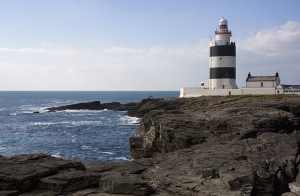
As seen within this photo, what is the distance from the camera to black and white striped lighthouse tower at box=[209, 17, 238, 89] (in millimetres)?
56188

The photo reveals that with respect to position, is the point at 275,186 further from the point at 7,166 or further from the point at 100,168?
the point at 7,166

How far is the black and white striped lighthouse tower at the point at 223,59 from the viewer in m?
56.2

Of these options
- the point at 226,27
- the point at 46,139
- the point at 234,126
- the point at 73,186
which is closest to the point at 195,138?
the point at 234,126

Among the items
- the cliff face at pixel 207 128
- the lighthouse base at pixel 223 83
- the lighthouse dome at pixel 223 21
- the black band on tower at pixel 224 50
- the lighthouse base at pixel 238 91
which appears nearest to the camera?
the cliff face at pixel 207 128

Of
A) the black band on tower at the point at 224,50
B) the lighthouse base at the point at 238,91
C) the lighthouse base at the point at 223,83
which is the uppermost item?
the black band on tower at the point at 224,50

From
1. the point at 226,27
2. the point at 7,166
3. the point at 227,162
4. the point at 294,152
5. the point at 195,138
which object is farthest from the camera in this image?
the point at 226,27

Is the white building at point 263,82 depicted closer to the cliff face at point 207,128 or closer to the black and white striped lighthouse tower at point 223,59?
the black and white striped lighthouse tower at point 223,59

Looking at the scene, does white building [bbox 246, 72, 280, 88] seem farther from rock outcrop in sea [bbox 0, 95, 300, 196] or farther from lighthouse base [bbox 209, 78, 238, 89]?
rock outcrop in sea [bbox 0, 95, 300, 196]

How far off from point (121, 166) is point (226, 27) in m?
46.1

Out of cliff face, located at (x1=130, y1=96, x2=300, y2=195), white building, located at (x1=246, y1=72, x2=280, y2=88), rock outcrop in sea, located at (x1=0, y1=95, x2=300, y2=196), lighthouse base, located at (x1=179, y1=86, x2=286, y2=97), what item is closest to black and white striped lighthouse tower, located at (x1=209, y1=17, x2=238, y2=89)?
lighthouse base, located at (x1=179, y1=86, x2=286, y2=97)

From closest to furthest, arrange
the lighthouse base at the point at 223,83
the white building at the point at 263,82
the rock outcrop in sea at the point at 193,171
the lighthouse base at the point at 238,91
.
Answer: the rock outcrop in sea at the point at 193,171 → the lighthouse base at the point at 238,91 → the white building at the point at 263,82 → the lighthouse base at the point at 223,83

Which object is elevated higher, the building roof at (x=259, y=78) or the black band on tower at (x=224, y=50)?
the black band on tower at (x=224, y=50)

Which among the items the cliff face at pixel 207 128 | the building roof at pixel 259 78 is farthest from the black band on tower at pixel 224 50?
the cliff face at pixel 207 128

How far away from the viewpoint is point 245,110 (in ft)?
84.9
